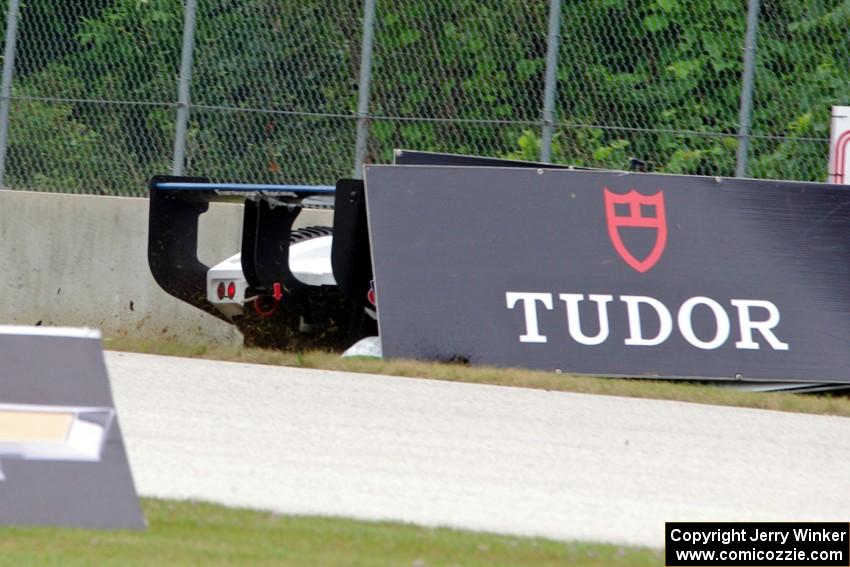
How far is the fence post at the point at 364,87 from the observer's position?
12094 millimetres

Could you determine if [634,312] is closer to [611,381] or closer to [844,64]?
[611,381]

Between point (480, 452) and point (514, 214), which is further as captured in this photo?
point (514, 214)

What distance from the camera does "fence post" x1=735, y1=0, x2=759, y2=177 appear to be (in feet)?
37.7

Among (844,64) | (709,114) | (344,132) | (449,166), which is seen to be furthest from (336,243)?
(844,64)

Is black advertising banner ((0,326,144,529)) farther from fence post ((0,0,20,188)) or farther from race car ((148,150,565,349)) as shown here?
fence post ((0,0,20,188))

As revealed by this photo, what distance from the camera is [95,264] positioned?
12328 mm

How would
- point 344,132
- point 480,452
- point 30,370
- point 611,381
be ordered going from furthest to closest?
point 344,132
point 611,381
point 480,452
point 30,370

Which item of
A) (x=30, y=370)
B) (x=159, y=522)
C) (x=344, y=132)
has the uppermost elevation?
(x=344, y=132)

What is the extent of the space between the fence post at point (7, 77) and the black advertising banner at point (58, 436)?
26.8ft

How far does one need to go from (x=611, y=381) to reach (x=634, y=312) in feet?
1.65

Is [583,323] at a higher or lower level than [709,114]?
lower

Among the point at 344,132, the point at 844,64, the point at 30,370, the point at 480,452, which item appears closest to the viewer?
the point at 30,370

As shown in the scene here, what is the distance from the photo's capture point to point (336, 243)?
32.6 feet

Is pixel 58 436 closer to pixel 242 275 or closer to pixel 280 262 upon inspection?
pixel 280 262
